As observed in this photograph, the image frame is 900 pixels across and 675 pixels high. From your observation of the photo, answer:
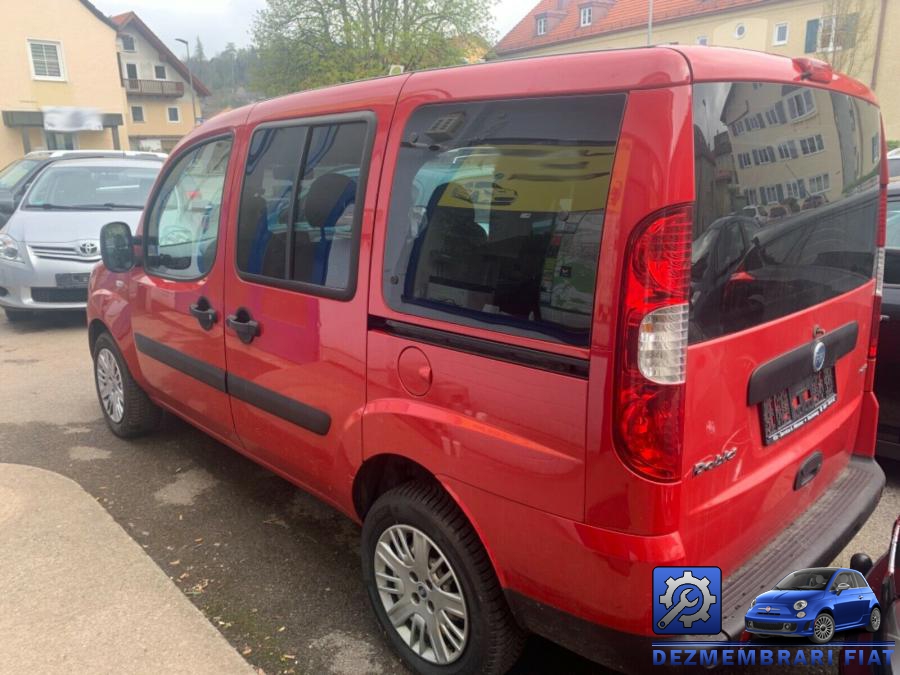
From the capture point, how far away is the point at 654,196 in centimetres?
162

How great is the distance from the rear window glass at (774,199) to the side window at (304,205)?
1170 mm

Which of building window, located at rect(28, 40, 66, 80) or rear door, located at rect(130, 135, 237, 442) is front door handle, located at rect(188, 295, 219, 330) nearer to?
rear door, located at rect(130, 135, 237, 442)

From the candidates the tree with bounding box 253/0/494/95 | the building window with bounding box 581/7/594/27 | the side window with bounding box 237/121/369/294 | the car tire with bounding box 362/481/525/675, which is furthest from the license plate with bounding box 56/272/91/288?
→ the building window with bounding box 581/7/594/27

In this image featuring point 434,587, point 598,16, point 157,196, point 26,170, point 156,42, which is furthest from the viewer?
point 156,42

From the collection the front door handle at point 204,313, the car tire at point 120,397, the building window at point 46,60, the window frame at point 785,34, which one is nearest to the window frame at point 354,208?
the front door handle at point 204,313

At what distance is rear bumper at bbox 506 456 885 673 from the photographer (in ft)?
5.98

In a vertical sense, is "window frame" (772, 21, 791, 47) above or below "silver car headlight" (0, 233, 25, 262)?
above

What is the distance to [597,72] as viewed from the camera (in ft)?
5.68

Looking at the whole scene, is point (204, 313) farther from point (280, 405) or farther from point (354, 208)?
point (354, 208)

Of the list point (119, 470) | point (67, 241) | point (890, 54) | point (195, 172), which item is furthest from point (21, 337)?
point (890, 54)

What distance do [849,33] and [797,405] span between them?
31128 mm

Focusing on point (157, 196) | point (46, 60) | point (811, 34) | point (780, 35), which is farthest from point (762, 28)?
point (157, 196)

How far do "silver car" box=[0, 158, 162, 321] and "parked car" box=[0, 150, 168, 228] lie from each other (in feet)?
1.17

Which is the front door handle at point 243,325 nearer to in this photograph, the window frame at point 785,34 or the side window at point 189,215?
the side window at point 189,215
